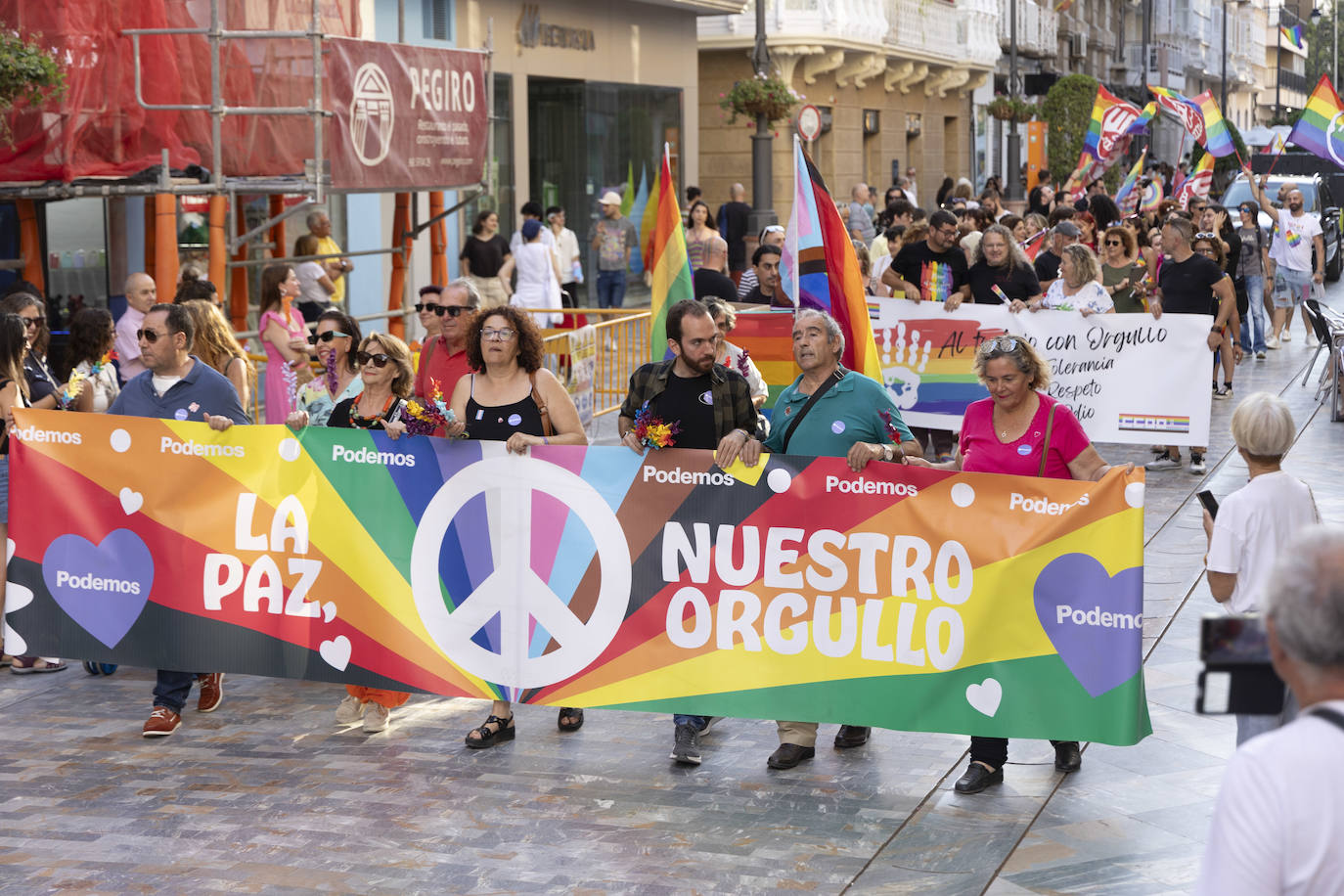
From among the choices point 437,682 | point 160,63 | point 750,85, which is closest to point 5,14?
point 160,63

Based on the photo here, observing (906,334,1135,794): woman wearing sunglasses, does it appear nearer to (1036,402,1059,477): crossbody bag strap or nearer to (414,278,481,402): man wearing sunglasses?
(1036,402,1059,477): crossbody bag strap

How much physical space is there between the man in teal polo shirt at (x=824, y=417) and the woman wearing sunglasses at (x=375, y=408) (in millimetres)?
1640

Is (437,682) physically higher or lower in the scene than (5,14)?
lower

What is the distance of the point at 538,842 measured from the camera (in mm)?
5785

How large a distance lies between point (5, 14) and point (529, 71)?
1249 cm

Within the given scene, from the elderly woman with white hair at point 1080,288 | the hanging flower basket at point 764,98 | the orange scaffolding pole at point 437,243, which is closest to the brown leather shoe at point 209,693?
the elderly woman with white hair at point 1080,288

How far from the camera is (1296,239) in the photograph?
20766mm

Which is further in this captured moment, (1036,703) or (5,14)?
(5,14)

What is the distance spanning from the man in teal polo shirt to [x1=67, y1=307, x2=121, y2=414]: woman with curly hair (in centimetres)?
→ 374

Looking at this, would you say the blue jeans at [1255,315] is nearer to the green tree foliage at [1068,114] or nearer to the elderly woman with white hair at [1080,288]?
the elderly woman with white hair at [1080,288]

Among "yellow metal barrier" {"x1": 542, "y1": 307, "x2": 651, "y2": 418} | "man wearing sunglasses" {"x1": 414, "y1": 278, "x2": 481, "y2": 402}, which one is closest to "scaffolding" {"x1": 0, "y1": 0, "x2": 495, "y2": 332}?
"yellow metal barrier" {"x1": 542, "y1": 307, "x2": 651, "y2": 418}

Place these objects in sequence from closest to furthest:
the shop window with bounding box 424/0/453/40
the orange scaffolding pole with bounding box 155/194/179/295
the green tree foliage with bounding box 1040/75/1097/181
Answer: the orange scaffolding pole with bounding box 155/194/179/295
the shop window with bounding box 424/0/453/40
the green tree foliage with bounding box 1040/75/1097/181

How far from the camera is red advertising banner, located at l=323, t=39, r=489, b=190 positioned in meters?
13.5

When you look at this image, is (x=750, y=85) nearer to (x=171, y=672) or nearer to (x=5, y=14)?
(x=5, y=14)
